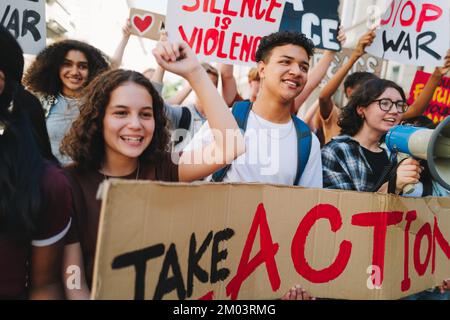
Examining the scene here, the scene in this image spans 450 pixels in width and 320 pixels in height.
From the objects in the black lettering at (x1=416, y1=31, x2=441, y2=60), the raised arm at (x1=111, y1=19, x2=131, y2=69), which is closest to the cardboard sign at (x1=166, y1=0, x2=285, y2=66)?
the raised arm at (x1=111, y1=19, x2=131, y2=69)

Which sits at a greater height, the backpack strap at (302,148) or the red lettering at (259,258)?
the backpack strap at (302,148)

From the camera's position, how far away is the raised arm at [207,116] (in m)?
1.59

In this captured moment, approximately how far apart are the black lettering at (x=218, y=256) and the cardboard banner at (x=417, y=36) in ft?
8.29

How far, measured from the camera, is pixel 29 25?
2.83 metres

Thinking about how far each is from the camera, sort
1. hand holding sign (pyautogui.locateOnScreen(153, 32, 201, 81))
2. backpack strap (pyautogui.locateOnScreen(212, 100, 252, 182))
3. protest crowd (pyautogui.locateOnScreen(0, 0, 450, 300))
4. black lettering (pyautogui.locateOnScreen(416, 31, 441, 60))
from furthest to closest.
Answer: black lettering (pyautogui.locateOnScreen(416, 31, 441, 60))
backpack strap (pyautogui.locateOnScreen(212, 100, 252, 182))
hand holding sign (pyautogui.locateOnScreen(153, 32, 201, 81))
protest crowd (pyautogui.locateOnScreen(0, 0, 450, 300))

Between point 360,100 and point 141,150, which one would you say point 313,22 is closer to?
point 360,100

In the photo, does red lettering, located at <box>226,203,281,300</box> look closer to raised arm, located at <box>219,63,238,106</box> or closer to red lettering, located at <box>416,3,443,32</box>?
raised arm, located at <box>219,63,238,106</box>

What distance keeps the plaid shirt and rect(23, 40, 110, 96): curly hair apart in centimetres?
147

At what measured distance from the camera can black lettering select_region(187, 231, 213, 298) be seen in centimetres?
137

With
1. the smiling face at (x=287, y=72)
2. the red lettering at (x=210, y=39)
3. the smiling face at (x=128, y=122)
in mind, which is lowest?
the smiling face at (x=128, y=122)

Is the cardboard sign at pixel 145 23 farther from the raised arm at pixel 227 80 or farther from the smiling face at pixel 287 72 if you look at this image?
the smiling face at pixel 287 72

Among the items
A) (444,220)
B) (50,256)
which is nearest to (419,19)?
(444,220)

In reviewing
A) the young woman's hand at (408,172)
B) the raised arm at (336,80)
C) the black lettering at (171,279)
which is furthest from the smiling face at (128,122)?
the raised arm at (336,80)

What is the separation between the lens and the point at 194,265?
4.52 ft
